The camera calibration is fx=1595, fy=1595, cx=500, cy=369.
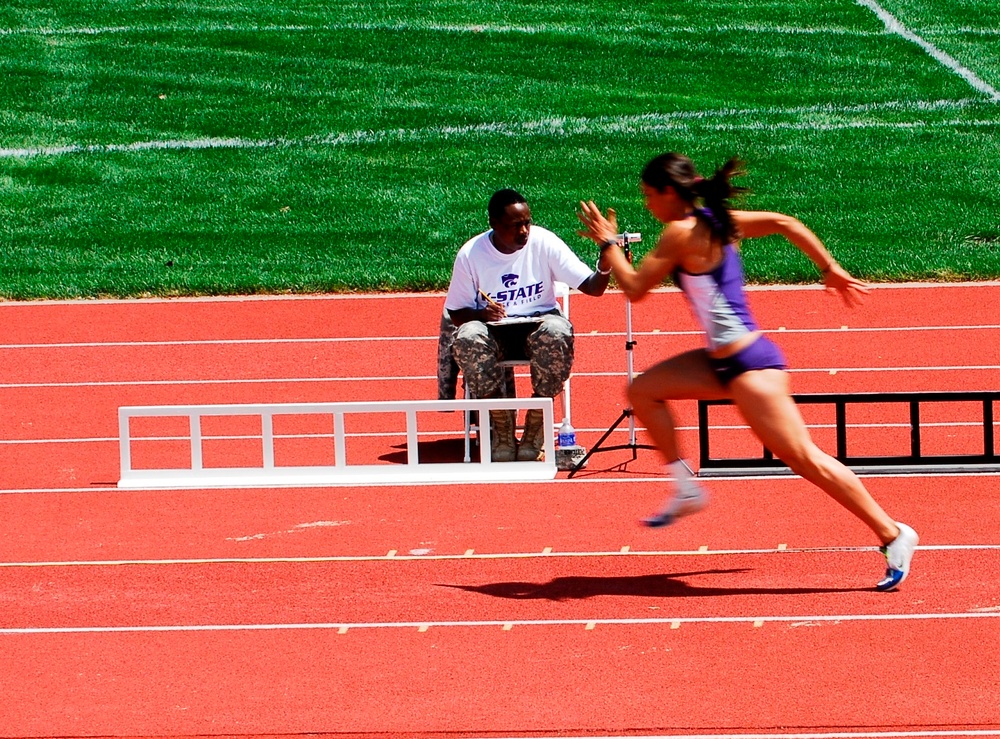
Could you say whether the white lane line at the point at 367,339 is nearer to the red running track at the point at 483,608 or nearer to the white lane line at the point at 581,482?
the red running track at the point at 483,608

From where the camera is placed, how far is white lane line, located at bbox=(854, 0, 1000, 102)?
24.9 meters

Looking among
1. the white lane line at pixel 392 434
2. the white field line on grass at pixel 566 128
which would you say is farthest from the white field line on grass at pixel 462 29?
the white lane line at pixel 392 434

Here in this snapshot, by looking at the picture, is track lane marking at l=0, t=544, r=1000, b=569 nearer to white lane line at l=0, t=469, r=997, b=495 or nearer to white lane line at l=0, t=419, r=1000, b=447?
white lane line at l=0, t=469, r=997, b=495

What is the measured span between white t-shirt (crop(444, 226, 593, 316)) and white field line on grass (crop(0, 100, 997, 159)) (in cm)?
1413

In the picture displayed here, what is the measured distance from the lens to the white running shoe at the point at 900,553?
5.75 m

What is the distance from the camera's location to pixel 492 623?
18.9 feet

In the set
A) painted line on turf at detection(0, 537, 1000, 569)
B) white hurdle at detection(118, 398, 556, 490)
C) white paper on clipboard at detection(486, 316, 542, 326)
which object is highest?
white paper on clipboard at detection(486, 316, 542, 326)

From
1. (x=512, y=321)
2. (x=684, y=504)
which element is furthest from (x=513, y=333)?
(x=684, y=504)

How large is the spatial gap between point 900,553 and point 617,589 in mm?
1078

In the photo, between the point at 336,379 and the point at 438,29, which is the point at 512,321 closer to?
the point at 336,379

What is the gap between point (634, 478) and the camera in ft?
26.5

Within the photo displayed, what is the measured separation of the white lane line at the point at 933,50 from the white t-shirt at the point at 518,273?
17415 millimetres

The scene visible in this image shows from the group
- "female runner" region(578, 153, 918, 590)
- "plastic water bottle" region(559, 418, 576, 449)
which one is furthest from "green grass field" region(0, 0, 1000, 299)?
"female runner" region(578, 153, 918, 590)

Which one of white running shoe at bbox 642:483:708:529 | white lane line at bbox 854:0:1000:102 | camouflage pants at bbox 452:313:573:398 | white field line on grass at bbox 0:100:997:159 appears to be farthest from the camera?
white lane line at bbox 854:0:1000:102
